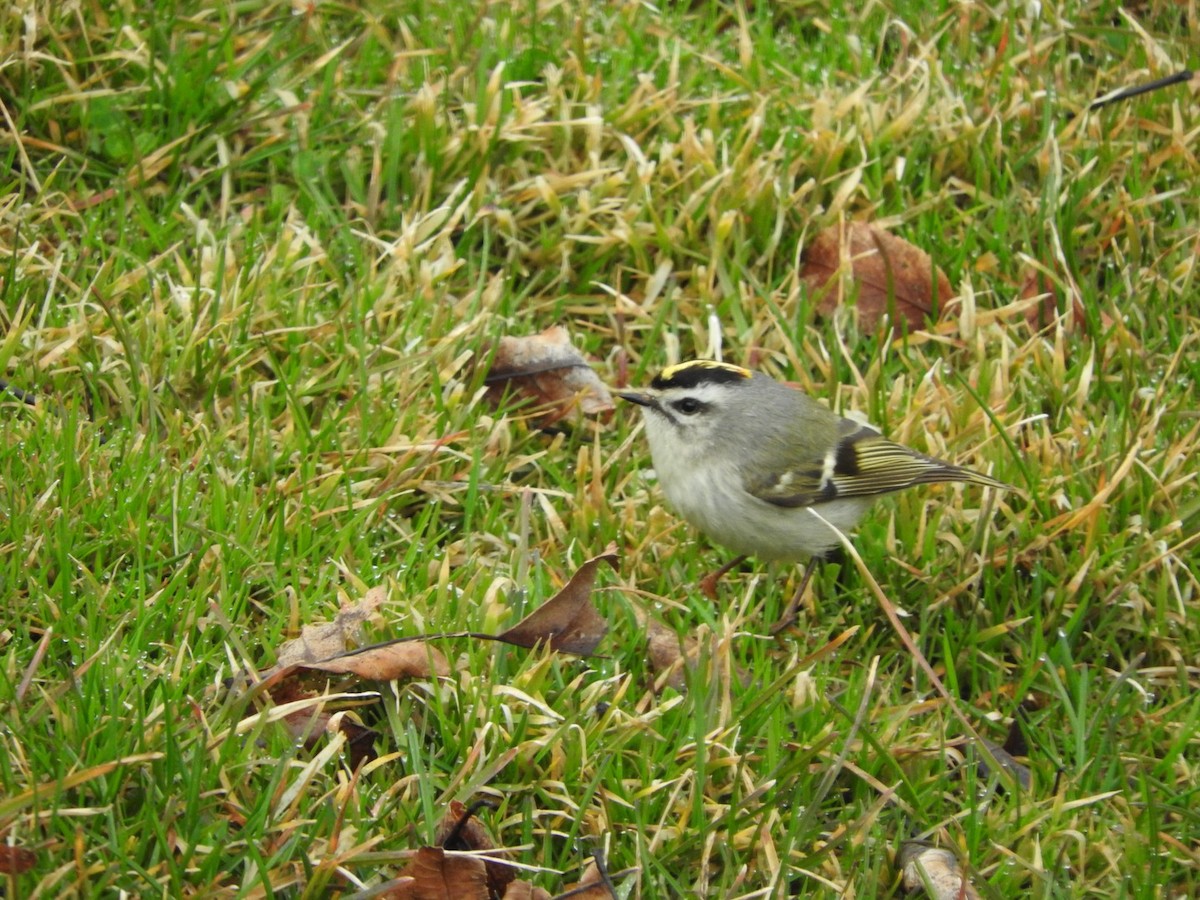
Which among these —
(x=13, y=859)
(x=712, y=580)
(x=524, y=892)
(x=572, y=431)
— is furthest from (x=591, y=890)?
(x=572, y=431)

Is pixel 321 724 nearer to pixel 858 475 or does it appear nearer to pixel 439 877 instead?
pixel 439 877

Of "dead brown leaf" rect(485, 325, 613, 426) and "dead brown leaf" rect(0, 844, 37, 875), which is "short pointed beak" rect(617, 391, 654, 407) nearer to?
"dead brown leaf" rect(485, 325, 613, 426)

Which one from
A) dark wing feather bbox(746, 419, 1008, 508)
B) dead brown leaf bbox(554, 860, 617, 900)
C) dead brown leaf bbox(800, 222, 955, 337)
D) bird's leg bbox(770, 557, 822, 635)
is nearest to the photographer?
dead brown leaf bbox(554, 860, 617, 900)

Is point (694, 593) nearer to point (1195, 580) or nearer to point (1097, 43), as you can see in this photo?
point (1195, 580)

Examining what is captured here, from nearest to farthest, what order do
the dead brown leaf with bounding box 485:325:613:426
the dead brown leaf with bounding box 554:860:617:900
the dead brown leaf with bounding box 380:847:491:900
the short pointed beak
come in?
the dead brown leaf with bounding box 380:847:491:900 < the dead brown leaf with bounding box 554:860:617:900 < the short pointed beak < the dead brown leaf with bounding box 485:325:613:426

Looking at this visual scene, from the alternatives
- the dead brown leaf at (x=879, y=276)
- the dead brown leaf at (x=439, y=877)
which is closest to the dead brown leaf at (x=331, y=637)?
the dead brown leaf at (x=439, y=877)

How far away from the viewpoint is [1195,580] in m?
4.32

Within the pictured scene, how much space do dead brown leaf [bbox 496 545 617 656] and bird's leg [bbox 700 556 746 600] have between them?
674mm

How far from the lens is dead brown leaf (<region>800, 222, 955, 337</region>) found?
17.4ft

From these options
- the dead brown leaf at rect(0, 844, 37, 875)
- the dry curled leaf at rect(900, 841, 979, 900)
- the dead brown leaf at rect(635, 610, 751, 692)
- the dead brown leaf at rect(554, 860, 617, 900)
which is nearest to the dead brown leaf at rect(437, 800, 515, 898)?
the dead brown leaf at rect(554, 860, 617, 900)

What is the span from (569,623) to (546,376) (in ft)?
4.54

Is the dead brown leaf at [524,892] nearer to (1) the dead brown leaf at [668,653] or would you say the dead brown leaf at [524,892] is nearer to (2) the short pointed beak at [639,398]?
(1) the dead brown leaf at [668,653]

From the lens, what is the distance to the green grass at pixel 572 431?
131 inches

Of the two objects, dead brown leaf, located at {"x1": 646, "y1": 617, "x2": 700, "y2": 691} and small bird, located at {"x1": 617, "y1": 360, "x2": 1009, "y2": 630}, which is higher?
small bird, located at {"x1": 617, "y1": 360, "x2": 1009, "y2": 630}
